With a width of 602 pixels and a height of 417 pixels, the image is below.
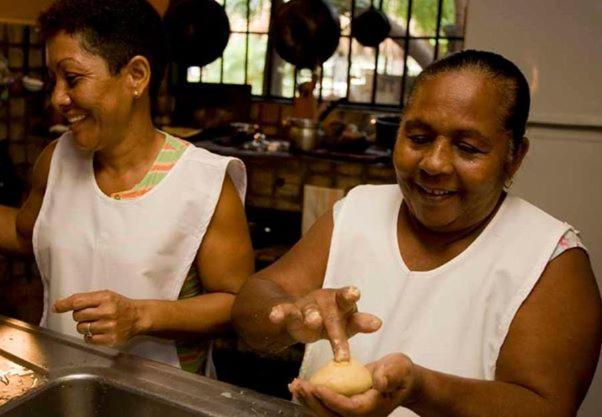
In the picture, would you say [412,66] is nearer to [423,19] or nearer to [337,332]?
[423,19]

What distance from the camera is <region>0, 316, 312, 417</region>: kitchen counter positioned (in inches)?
45.6

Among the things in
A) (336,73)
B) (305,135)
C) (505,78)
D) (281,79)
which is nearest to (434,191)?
(505,78)

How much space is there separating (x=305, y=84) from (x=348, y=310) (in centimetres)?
311

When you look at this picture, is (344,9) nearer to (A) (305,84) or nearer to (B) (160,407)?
(A) (305,84)

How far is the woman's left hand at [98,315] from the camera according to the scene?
1272 mm

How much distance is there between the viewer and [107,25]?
1532 millimetres

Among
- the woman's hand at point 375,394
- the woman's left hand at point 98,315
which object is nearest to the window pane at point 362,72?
the woman's left hand at point 98,315

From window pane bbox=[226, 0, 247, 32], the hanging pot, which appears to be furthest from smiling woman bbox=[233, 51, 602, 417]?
window pane bbox=[226, 0, 247, 32]

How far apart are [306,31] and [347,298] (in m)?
3.09

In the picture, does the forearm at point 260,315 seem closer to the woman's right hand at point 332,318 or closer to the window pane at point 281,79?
the woman's right hand at point 332,318

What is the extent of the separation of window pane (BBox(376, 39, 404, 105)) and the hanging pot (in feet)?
0.78

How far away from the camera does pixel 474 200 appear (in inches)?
52.1

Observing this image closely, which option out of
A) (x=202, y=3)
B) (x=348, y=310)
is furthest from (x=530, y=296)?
(x=202, y=3)

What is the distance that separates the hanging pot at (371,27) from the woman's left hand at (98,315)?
10.5ft
